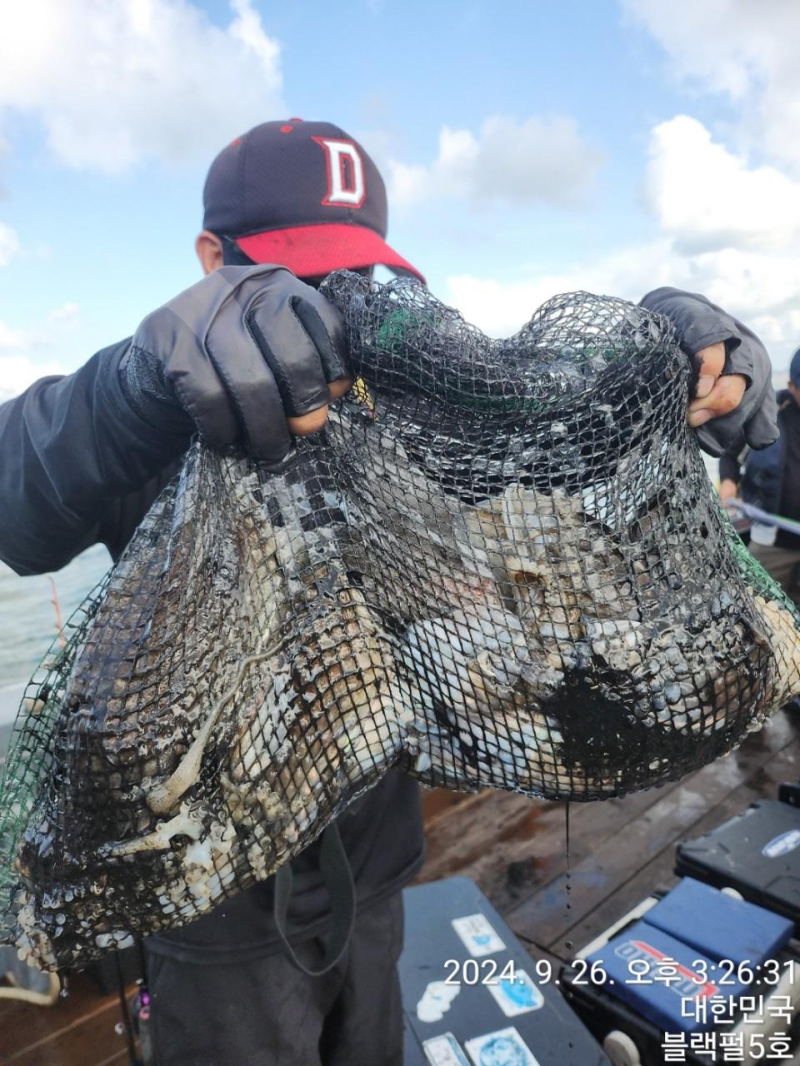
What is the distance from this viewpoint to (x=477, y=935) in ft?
6.37

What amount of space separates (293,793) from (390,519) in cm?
37

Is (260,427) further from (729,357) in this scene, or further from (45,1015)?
(45,1015)

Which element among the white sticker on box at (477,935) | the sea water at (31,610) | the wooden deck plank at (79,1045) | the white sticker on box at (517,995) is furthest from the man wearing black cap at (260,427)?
the sea water at (31,610)

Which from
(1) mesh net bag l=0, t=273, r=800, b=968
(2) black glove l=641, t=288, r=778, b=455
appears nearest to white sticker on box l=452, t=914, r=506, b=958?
(1) mesh net bag l=0, t=273, r=800, b=968

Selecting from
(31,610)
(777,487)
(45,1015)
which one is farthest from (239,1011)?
(31,610)

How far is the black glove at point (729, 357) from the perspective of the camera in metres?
0.92

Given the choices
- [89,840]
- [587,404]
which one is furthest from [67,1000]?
[587,404]

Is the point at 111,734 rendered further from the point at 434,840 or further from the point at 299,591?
the point at 434,840

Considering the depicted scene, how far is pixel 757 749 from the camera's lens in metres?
3.24

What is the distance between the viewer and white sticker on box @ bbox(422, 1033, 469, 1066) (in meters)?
1.60

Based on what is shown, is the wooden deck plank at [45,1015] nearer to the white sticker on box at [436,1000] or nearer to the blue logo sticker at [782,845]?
the white sticker on box at [436,1000]

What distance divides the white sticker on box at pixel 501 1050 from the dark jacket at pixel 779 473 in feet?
11.4

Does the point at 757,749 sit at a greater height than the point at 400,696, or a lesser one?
lesser

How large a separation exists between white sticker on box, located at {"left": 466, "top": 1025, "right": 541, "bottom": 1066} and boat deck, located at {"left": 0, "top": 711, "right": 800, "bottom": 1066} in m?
0.59
